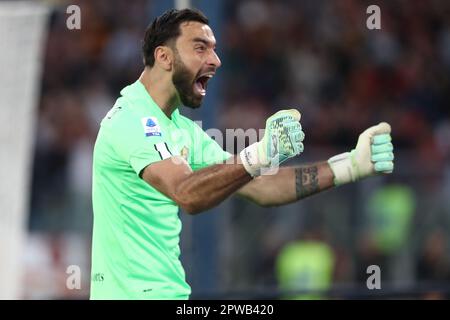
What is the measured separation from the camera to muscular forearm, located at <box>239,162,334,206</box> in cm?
646

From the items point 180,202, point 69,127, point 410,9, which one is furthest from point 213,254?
point 410,9

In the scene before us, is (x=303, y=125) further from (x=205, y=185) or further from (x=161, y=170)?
(x=205, y=185)

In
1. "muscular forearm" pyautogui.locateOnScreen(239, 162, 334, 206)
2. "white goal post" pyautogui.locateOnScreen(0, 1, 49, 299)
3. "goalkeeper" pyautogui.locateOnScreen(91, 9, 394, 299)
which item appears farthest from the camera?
"white goal post" pyautogui.locateOnScreen(0, 1, 49, 299)

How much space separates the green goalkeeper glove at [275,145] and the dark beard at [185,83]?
2.38 ft

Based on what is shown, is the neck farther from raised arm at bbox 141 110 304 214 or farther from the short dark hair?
raised arm at bbox 141 110 304 214

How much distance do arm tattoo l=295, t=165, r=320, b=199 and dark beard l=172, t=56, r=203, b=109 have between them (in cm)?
75

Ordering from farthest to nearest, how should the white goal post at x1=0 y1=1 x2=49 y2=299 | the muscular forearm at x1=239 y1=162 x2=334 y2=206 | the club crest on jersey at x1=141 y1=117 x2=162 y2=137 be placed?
the white goal post at x1=0 y1=1 x2=49 y2=299 → the muscular forearm at x1=239 y1=162 x2=334 y2=206 → the club crest on jersey at x1=141 y1=117 x2=162 y2=137

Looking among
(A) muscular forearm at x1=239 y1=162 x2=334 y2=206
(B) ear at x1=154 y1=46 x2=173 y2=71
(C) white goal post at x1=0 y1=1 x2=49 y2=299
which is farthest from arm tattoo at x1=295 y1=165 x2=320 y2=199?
(C) white goal post at x1=0 y1=1 x2=49 y2=299

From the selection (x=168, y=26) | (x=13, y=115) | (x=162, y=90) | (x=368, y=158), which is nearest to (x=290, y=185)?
(x=368, y=158)

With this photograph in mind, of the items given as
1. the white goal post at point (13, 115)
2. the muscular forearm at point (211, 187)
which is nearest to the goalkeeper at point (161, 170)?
the muscular forearm at point (211, 187)

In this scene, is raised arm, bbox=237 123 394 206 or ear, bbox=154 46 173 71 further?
ear, bbox=154 46 173 71

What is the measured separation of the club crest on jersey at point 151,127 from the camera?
6.09 m

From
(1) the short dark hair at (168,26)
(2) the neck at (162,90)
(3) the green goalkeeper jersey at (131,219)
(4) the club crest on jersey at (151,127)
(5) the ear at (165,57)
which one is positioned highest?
(1) the short dark hair at (168,26)

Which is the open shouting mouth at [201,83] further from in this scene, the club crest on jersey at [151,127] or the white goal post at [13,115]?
the white goal post at [13,115]
